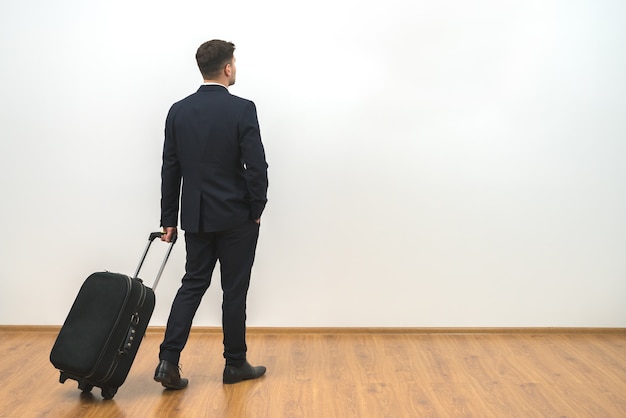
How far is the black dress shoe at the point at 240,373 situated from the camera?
11.0 feet

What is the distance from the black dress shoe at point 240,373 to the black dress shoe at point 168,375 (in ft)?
0.61

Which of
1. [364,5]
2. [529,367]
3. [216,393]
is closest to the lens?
[216,393]

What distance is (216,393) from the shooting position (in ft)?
10.6

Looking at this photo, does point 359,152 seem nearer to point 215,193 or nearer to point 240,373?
point 215,193

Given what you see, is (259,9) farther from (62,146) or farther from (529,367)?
(529,367)

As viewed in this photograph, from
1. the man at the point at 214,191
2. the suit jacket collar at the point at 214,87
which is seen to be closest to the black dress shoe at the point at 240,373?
the man at the point at 214,191

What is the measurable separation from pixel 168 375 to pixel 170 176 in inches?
30.9

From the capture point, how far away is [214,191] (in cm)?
324

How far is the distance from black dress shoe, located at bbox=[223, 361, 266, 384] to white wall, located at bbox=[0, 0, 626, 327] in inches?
29.0

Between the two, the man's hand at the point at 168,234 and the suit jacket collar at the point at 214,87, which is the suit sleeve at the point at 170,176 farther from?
the suit jacket collar at the point at 214,87

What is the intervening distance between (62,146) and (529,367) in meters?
2.43

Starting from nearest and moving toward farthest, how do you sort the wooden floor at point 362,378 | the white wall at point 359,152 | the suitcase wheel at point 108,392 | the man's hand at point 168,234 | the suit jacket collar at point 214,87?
1. the wooden floor at point 362,378
2. the suitcase wheel at point 108,392
3. the suit jacket collar at point 214,87
4. the man's hand at point 168,234
5. the white wall at point 359,152

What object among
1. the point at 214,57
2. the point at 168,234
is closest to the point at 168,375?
the point at 168,234

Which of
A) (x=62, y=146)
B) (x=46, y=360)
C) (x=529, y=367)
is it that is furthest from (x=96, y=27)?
A: (x=529, y=367)
